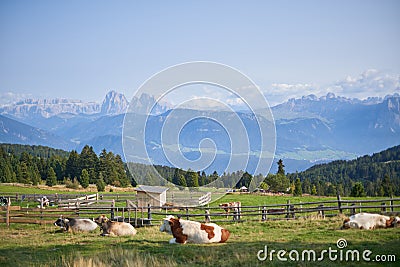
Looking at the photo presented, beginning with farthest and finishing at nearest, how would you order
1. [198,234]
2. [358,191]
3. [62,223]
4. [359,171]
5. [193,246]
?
1. [359,171]
2. [358,191]
3. [62,223]
4. [198,234]
5. [193,246]

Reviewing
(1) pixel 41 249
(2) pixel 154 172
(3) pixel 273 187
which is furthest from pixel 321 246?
(3) pixel 273 187

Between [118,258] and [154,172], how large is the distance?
14866mm

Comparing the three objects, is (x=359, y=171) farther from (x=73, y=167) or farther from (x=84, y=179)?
(x=84, y=179)

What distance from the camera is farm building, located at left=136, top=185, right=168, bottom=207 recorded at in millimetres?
25094

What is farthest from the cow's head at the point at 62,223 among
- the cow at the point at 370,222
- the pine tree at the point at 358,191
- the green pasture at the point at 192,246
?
the pine tree at the point at 358,191

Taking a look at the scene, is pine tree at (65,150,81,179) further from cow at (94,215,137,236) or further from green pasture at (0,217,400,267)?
cow at (94,215,137,236)

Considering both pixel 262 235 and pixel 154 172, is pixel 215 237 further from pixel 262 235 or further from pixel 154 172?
pixel 154 172

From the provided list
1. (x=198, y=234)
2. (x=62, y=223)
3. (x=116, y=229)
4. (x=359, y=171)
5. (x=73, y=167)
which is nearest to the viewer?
(x=198, y=234)

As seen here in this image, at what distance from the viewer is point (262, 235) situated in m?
14.0

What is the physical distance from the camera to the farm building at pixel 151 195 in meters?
25.1

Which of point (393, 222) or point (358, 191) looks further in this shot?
point (358, 191)

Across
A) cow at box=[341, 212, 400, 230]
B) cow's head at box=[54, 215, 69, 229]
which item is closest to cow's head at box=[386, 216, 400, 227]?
cow at box=[341, 212, 400, 230]

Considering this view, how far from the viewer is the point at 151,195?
25141mm

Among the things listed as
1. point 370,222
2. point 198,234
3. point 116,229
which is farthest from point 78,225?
point 370,222
